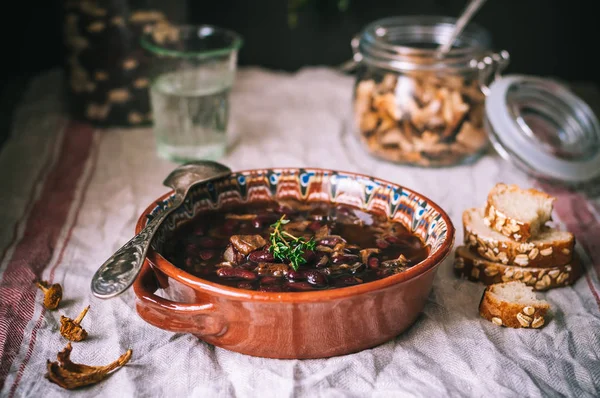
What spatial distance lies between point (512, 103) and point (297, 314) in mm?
1148

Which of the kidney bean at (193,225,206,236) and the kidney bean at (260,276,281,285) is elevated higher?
the kidney bean at (260,276,281,285)

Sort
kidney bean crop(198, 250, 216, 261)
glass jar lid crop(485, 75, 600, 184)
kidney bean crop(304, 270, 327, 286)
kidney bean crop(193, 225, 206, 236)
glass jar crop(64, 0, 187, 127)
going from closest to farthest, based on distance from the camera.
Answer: kidney bean crop(304, 270, 327, 286) < kidney bean crop(198, 250, 216, 261) < kidney bean crop(193, 225, 206, 236) < glass jar lid crop(485, 75, 600, 184) < glass jar crop(64, 0, 187, 127)

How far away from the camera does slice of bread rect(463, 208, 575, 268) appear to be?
1.37 m

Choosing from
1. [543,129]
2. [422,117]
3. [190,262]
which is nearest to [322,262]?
[190,262]

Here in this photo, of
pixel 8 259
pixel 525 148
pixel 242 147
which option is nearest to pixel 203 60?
pixel 242 147

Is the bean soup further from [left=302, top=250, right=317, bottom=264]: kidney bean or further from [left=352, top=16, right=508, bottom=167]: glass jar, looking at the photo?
[left=352, top=16, right=508, bottom=167]: glass jar

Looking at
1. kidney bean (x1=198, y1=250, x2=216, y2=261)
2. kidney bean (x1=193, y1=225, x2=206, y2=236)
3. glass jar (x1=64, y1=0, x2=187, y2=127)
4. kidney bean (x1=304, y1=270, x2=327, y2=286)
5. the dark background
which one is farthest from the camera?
the dark background

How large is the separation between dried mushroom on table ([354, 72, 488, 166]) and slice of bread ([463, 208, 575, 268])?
0.51 metres

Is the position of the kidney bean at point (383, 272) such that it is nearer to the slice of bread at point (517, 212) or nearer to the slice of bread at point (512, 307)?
the slice of bread at point (512, 307)

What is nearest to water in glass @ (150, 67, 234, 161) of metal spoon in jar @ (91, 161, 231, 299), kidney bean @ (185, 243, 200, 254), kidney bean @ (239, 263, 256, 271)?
metal spoon in jar @ (91, 161, 231, 299)

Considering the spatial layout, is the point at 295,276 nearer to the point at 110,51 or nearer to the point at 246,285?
the point at 246,285

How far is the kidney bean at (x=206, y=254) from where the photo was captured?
121 cm

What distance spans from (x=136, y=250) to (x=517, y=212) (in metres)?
0.79

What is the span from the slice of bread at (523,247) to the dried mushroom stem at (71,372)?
767mm
